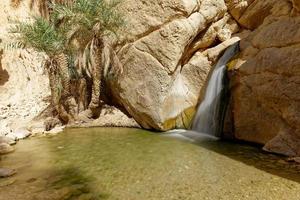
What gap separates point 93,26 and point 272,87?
30.2 ft

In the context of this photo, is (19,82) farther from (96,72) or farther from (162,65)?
(162,65)

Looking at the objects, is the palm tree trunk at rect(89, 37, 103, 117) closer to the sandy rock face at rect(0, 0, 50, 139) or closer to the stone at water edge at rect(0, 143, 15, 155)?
the sandy rock face at rect(0, 0, 50, 139)

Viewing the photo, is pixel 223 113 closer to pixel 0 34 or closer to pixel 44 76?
pixel 44 76

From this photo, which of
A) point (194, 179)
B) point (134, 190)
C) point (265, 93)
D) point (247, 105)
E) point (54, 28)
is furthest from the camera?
point (54, 28)

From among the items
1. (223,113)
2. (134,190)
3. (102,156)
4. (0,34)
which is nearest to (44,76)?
(0,34)

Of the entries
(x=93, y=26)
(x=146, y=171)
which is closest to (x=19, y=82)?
(x=93, y=26)

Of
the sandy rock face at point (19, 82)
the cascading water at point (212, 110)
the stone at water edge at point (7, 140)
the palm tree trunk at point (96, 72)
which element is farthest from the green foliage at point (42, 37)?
the cascading water at point (212, 110)

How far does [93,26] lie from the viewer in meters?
14.9

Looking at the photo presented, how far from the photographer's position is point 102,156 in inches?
388

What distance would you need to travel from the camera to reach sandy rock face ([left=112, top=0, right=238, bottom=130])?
1392 cm

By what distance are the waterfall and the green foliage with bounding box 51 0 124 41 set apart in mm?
5358

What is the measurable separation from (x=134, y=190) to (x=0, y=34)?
46.5 feet

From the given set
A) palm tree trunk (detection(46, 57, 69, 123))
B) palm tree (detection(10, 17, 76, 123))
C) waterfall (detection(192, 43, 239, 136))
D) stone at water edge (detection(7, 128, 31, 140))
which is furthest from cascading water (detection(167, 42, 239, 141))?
stone at water edge (detection(7, 128, 31, 140))

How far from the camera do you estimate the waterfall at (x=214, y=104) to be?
12.7 m
